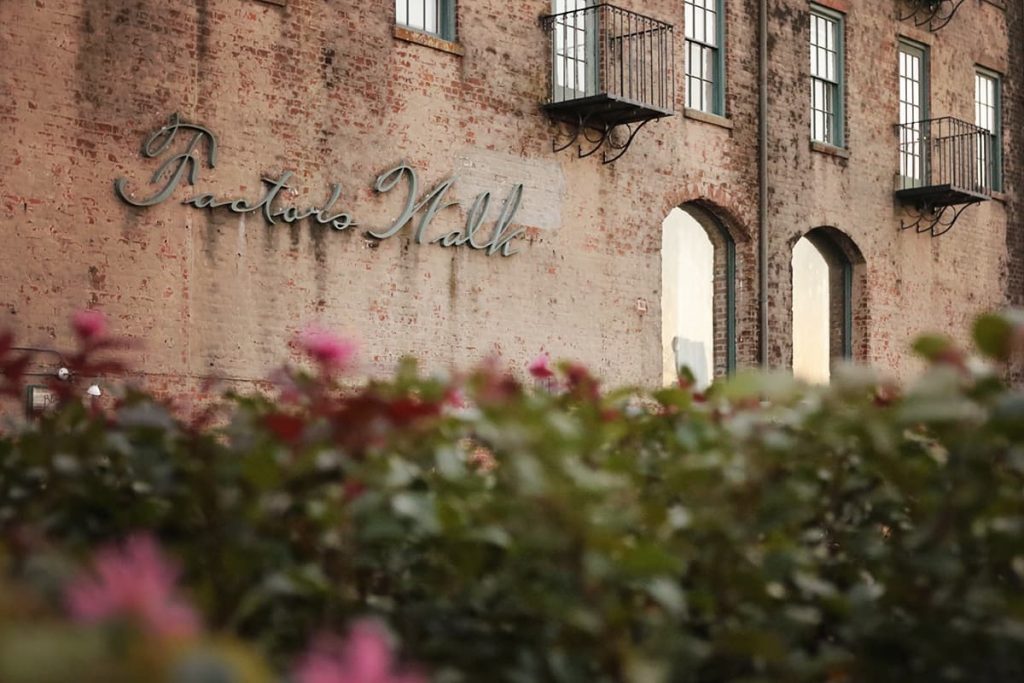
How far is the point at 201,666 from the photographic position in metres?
1.50

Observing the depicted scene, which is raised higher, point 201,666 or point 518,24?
point 518,24

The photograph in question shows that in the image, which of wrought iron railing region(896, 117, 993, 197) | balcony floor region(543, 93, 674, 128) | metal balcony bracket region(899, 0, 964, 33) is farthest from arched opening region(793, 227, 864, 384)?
balcony floor region(543, 93, 674, 128)

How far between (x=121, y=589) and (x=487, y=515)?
1.52 metres

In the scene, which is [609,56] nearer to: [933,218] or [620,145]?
[620,145]

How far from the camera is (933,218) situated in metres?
22.0

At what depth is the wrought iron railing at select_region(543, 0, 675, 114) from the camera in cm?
1684

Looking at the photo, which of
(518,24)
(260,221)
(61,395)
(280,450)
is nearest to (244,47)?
(260,221)

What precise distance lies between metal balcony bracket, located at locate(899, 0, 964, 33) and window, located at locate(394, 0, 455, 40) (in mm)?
8737

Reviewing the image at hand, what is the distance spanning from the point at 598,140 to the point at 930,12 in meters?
7.69

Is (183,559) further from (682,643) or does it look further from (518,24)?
(518,24)

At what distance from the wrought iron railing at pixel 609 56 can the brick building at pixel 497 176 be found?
35mm

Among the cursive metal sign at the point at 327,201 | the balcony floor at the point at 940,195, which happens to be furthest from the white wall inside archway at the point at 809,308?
the cursive metal sign at the point at 327,201

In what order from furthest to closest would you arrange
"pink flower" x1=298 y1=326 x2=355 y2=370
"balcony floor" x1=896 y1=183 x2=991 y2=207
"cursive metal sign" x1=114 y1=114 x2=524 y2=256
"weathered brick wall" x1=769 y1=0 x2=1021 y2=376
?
"balcony floor" x1=896 y1=183 x2=991 y2=207 → "weathered brick wall" x1=769 y1=0 x2=1021 y2=376 → "cursive metal sign" x1=114 y1=114 x2=524 y2=256 → "pink flower" x1=298 y1=326 x2=355 y2=370

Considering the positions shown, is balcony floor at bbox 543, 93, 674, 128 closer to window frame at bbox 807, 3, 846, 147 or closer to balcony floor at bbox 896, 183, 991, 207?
window frame at bbox 807, 3, 846, 147
